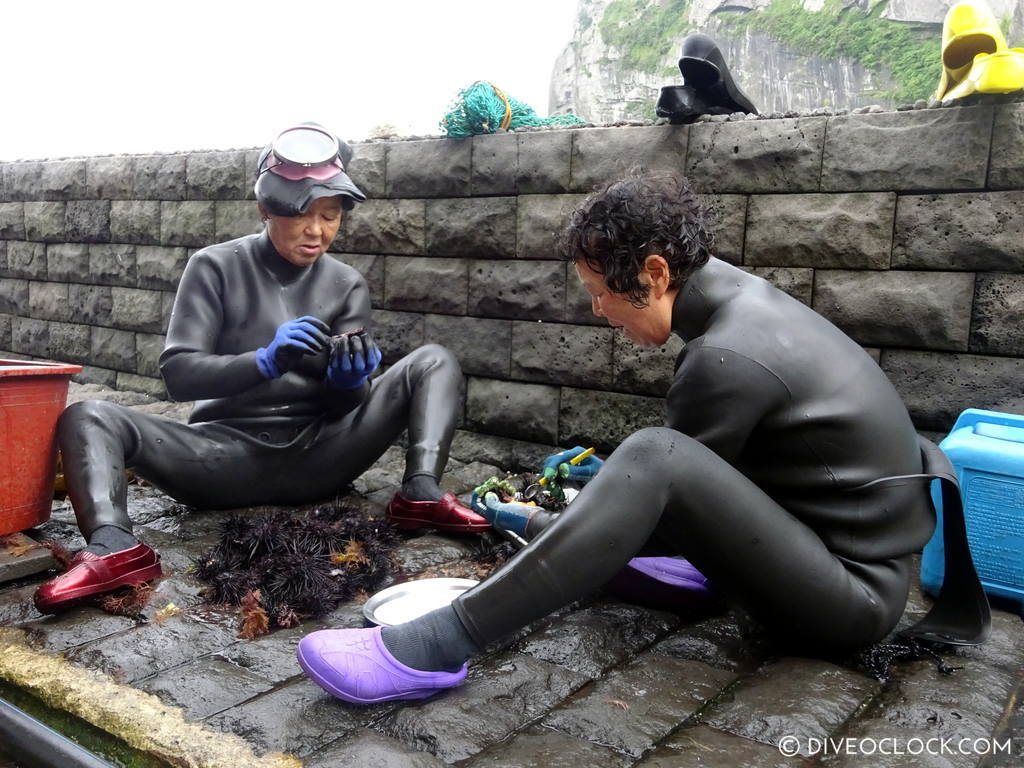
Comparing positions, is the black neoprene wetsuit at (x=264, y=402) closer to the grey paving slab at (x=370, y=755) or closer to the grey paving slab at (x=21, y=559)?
the grey paving slab at (x=21, y=559)

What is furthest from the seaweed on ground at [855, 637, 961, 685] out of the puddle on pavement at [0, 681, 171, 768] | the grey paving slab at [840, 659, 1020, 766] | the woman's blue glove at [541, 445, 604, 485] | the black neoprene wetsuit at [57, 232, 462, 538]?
the black neoprene wetsuit at [57, 232, 462, 538]

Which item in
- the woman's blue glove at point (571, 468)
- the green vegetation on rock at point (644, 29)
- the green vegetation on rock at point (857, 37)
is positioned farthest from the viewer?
the green vegetation on rock at point (644, 29)

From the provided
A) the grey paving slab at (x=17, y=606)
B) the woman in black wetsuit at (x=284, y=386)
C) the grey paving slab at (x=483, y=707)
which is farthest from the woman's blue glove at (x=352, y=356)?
the grey paving slab at (x=483, y=707)

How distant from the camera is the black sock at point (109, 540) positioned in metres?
2.80

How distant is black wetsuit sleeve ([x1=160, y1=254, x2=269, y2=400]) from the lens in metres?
3.40

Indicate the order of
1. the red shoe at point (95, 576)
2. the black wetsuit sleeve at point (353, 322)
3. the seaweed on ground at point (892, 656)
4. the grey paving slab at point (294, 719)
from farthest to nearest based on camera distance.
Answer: the black wetsuit sleeve at point (353, 322), the red shoe at point (95, 576), the seaweed on ground at point (892, 656), the grey paving slab at point (294, 719)

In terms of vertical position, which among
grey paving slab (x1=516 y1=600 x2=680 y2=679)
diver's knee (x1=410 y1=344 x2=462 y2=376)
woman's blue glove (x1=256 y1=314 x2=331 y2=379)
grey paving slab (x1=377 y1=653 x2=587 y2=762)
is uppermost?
woman's blue glove (x1=256 y1=314 x2=331 y2=379)

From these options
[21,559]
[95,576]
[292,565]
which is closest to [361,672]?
[292,565]

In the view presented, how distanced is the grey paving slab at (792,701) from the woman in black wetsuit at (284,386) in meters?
1.45

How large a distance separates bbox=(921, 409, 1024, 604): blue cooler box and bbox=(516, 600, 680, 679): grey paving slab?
1032mm

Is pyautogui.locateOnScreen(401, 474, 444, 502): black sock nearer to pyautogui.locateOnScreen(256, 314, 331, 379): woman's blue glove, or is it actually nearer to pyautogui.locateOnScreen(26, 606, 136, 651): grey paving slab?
pyautogui.locateOnScreen(256, 314, 331, 379): woman's blue glove

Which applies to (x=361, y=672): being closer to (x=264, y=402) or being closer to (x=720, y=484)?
(x=720, y=484)

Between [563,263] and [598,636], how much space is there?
2493 millimetres

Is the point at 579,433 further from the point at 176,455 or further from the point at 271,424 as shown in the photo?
the point at 176,455
